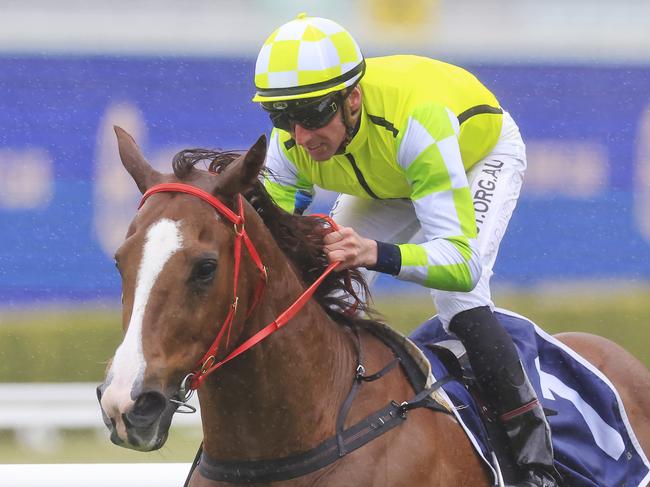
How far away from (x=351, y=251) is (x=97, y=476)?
1835 millimetres

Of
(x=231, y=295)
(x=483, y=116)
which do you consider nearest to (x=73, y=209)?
(x=483, y=116)

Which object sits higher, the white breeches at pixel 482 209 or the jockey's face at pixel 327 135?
the jockey's face at pixel 327 135

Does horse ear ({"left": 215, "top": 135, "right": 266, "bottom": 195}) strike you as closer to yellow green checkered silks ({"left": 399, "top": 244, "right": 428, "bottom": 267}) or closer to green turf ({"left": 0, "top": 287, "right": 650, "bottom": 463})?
yellow green checkered silks ({"left": 399, "top": 244, "right": 428, "bottom": 267})

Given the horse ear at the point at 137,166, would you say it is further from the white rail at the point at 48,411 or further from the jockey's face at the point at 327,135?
the white rail at the point at 48,411

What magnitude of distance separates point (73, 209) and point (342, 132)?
3.80 metres

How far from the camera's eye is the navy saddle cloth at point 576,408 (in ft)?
10.6

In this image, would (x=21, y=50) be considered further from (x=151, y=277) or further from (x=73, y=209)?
(x=151, y=277)

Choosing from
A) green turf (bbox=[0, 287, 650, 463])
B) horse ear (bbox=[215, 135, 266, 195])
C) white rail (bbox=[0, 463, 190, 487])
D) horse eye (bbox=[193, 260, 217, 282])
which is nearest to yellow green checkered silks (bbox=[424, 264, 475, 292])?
horse ear (bbox=[215, 135, 266, 195])

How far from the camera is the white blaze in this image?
7.23ft

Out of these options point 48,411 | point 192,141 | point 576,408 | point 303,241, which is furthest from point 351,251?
point 48,411

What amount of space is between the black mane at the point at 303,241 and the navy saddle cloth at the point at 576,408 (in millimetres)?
287

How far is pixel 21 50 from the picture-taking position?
22.8 feet

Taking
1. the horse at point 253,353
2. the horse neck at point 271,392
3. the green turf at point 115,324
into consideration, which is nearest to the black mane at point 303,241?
the horse at point 253,353

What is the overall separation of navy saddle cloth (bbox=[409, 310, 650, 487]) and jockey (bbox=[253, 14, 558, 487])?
0.14 m
